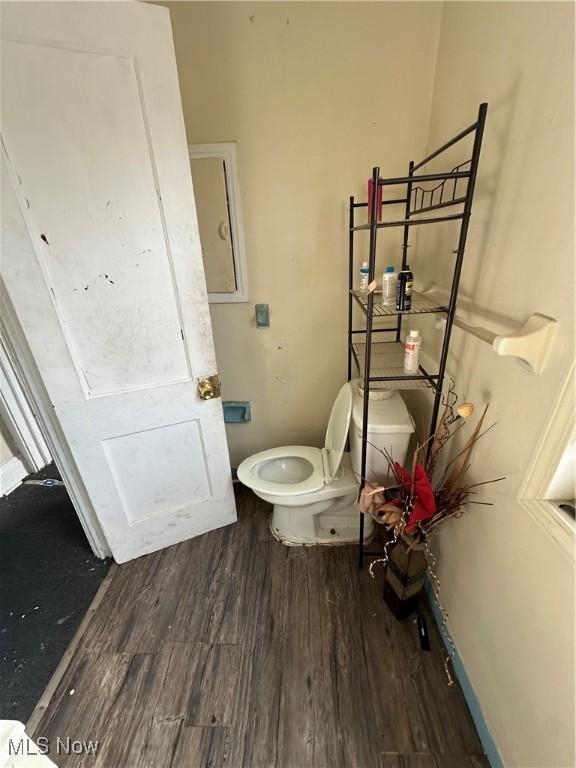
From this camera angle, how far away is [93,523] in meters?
1.54

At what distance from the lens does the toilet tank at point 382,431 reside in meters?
1.25

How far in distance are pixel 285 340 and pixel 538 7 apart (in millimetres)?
1313

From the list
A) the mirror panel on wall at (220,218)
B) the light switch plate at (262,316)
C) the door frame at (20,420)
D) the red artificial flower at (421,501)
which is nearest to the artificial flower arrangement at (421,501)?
the red artificial flower at (421,501)

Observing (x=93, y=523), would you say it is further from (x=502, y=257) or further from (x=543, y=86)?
(x=543, y=86)

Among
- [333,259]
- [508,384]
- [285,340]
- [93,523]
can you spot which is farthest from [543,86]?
[93,523]

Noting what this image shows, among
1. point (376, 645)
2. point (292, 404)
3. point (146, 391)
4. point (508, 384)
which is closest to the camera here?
point (508, 384)

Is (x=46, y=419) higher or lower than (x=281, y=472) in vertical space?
higher

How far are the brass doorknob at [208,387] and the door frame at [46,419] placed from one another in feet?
1.95

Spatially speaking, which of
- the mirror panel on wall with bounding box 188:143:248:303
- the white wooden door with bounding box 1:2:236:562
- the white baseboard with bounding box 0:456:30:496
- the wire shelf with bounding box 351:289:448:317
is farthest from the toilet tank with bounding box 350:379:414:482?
the white baseboard with bounding box 0:456:30:496

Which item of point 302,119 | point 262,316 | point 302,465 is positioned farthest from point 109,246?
point 302,465

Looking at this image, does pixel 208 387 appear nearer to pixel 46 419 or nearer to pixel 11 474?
pixel 46 419

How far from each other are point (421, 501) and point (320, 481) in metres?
0.51

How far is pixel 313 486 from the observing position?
1.44 meters

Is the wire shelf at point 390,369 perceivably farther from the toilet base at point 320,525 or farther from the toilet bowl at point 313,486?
the toilet base at point 320,525
